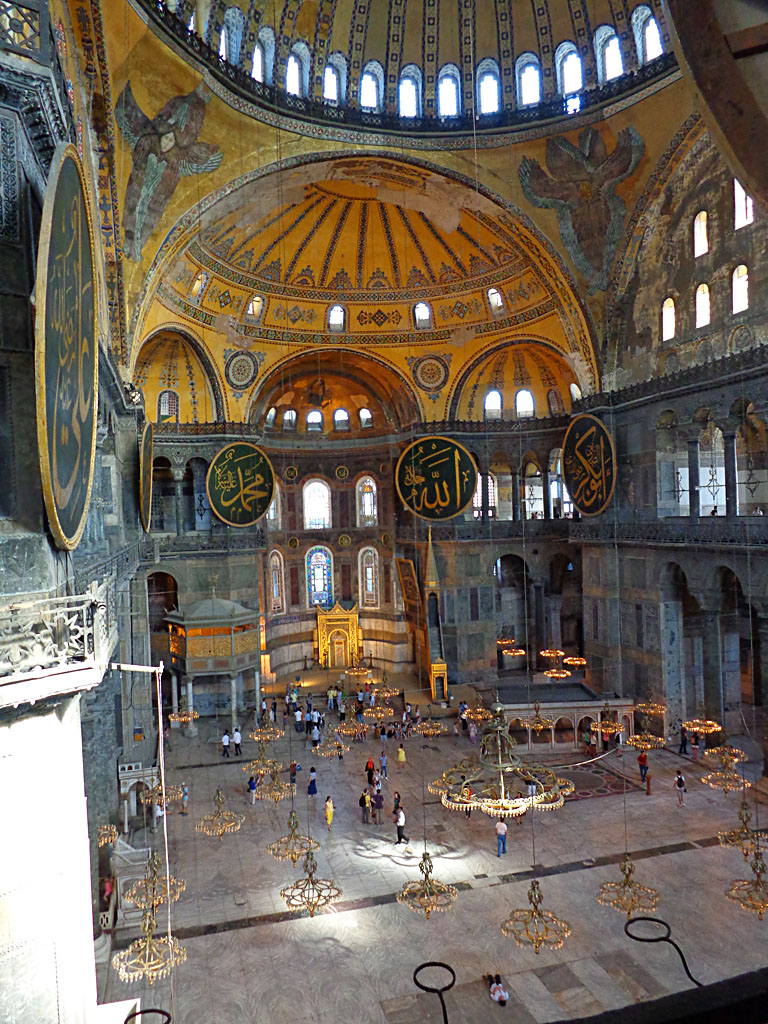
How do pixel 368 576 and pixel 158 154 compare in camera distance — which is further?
pixel 368 576

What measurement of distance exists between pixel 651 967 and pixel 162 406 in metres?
17.0

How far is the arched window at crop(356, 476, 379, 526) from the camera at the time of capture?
2466cm

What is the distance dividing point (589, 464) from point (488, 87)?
9233mm

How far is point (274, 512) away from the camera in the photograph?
2417cm

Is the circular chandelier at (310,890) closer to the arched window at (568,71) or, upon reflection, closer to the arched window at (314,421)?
the arched window at (568,71)

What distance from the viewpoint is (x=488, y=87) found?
1648 centimetres

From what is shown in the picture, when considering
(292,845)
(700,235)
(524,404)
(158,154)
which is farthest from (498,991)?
(524,404)

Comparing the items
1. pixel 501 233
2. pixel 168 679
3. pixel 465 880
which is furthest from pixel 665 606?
pixel 168 679

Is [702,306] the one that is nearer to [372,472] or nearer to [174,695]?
[372,472]

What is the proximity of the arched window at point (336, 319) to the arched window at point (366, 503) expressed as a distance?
572 centimetres

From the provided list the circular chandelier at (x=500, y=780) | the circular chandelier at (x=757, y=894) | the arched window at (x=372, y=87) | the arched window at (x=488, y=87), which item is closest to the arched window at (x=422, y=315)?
the arched window at (x=488, y=87)

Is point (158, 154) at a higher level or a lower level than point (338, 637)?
higher

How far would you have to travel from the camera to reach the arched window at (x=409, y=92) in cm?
1638

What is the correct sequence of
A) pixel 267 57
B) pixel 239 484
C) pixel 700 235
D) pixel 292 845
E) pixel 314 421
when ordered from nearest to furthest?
pixel 292 845 → pixel 267 57 → pixel 700 235 → pixel 239 484 → pixel 314 421
